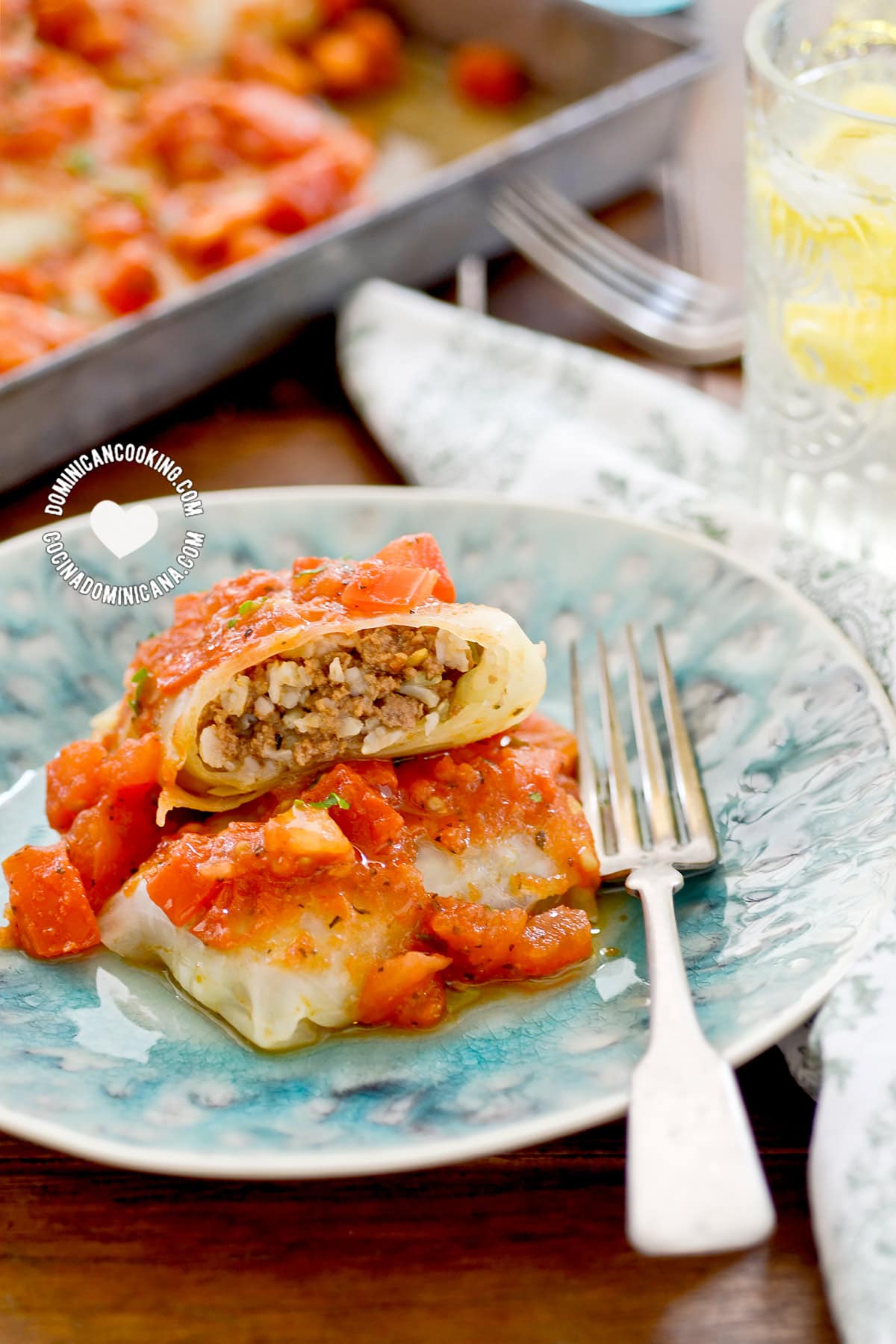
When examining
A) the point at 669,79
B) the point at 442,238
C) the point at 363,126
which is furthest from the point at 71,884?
the point at 363,126

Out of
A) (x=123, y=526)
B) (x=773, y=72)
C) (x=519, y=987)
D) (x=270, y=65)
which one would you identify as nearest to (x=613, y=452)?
(x=773, y=72)

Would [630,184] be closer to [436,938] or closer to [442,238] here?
[442,238]

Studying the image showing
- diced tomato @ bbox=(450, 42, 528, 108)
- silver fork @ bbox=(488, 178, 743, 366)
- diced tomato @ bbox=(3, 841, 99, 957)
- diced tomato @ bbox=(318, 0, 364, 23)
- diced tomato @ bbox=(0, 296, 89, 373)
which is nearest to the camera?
diced tomato @ bbox=(3, 841, 99, 957)

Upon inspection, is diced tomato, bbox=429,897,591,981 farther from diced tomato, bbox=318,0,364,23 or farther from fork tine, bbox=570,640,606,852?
diced tomato, bbox=318,0,364,23

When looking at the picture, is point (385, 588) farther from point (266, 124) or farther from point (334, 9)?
point (334, 9)

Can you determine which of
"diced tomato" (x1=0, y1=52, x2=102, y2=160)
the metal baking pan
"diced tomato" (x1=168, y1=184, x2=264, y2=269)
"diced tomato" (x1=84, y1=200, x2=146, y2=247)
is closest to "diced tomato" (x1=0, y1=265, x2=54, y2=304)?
"diced tomato" (x1=84, y1=200, x2=146, y2=247)

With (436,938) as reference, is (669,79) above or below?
above
